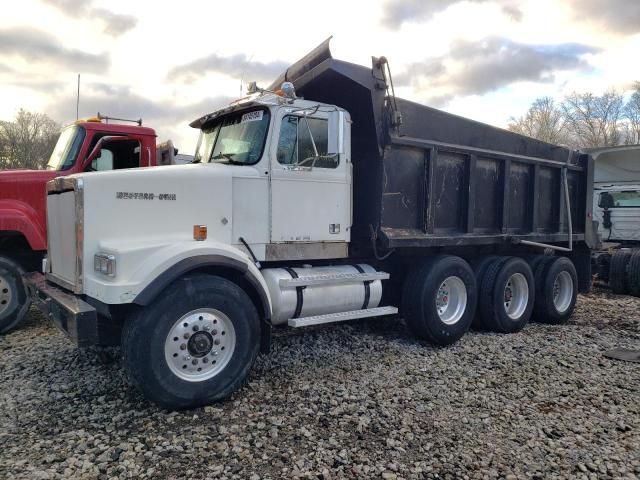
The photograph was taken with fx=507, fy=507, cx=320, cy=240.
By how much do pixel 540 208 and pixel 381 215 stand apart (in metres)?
3.62

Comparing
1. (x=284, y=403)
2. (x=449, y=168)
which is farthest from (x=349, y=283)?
(x=449, y=168)

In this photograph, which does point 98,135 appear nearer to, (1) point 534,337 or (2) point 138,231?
(2) point 138,231

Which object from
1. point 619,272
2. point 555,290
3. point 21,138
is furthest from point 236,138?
point 21,138

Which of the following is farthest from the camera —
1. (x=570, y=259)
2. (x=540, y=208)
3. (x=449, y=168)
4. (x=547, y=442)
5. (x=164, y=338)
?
(x=570, y=259)

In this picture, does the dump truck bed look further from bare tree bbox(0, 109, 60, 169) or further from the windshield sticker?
bare tree bbox(0, 109, 60, 169)

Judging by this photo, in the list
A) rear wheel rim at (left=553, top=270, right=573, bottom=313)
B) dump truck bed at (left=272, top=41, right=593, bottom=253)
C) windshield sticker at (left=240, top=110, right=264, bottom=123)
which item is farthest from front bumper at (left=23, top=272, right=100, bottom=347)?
rear wheel rim at (left=553, top=270, right=573, bottom=313)

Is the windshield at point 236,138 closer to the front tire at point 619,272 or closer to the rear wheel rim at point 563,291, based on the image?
the rear wheel rim at point 563,291

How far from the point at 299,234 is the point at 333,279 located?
61 centimetres

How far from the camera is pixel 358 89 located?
577 centimetres

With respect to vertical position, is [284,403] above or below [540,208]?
below

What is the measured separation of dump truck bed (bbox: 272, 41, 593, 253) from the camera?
5.80m

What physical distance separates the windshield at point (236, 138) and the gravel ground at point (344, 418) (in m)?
2.21

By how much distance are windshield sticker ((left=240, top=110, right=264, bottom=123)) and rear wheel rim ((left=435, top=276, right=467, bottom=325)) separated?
10.2 feet

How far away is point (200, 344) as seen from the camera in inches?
169
